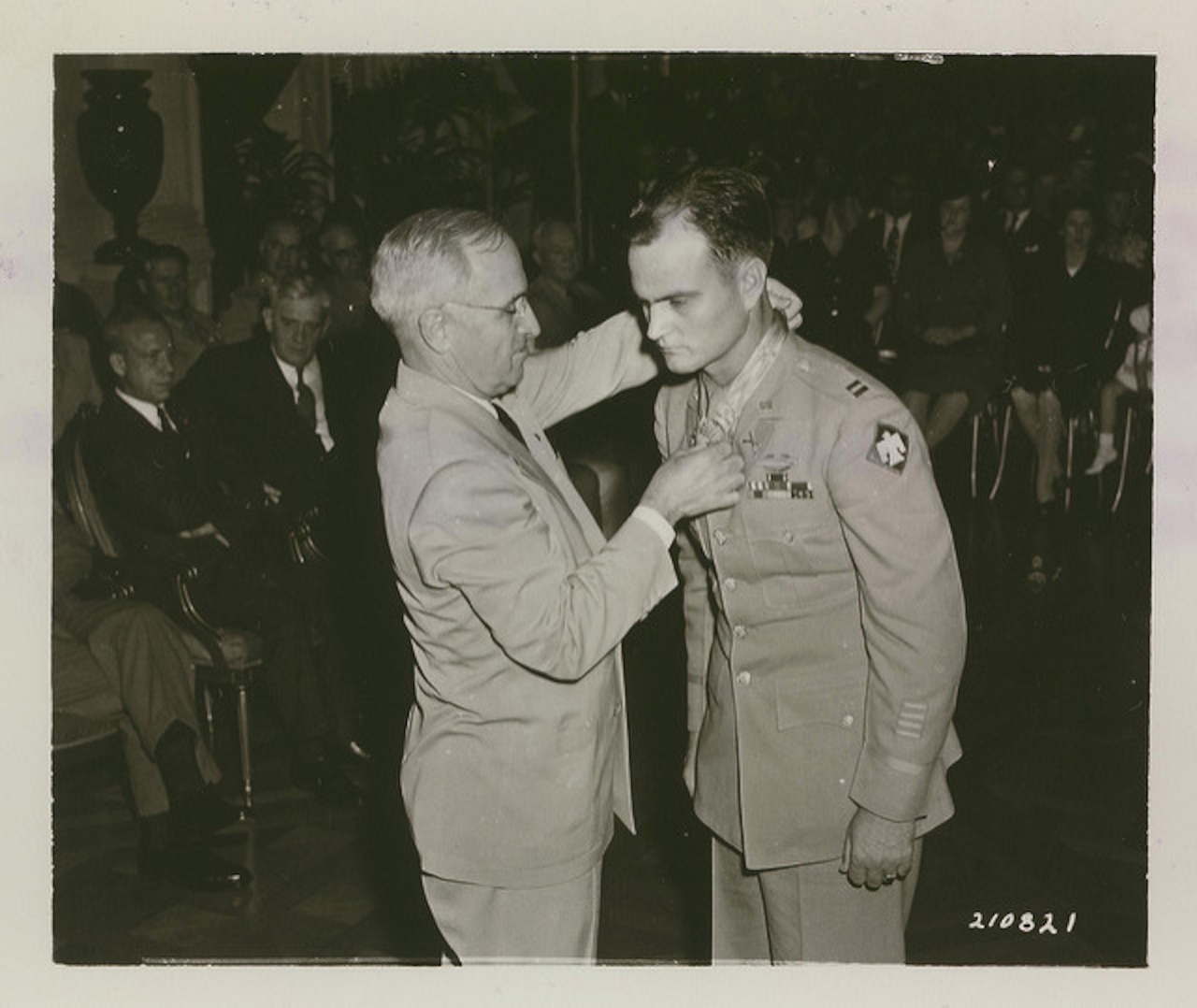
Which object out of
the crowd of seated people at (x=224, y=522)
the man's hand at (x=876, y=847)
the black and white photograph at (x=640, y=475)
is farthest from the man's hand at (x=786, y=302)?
the man's hand at (x=876, y=847)

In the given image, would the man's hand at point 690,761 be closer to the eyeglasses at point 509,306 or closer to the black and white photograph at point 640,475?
the black and white photograph at point 640,475

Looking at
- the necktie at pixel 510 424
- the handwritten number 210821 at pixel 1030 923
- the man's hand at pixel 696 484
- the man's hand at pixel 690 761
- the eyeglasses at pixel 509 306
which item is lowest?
the handwritten number 210821 at pixel 1030 923

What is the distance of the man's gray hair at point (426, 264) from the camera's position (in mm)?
2461

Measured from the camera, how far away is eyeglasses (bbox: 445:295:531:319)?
2455 mm

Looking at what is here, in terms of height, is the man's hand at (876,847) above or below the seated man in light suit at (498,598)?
below

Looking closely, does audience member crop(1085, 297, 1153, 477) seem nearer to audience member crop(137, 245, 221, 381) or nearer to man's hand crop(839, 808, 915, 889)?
man's hand crop(839, 808, 915, 889)

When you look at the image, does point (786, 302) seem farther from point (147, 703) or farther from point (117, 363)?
point (147, 703)

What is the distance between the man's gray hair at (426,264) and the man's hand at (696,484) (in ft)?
1.64

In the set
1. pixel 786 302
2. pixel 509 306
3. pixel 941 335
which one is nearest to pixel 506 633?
pixel 509 306

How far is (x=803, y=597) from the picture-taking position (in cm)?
245

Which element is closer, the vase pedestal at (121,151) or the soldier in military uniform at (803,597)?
the soldier in military uniform at (803,597)

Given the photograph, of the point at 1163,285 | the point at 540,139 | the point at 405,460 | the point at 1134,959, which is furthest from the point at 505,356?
the point at 1134,959

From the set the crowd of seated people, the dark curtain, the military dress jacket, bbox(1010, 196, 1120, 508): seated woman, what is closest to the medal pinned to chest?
the military dress jacket

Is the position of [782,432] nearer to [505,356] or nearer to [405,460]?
[505,356]
